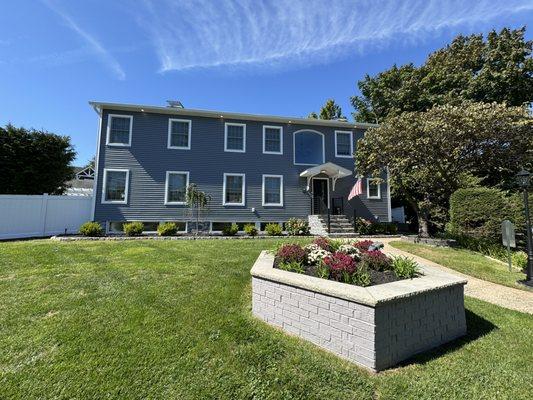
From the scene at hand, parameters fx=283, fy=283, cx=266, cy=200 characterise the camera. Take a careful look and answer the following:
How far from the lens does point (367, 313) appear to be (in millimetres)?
2736

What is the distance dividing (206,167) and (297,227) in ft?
17.7

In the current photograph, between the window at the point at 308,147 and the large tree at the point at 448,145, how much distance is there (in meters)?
3.79

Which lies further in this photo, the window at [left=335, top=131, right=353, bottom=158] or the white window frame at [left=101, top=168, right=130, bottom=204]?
the window at [left=335, top=131, right=353, bottom=158]

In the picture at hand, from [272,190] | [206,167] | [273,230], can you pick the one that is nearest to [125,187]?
[206,167]

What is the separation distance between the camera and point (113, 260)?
648 cm

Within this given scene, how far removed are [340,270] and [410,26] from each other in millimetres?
11243

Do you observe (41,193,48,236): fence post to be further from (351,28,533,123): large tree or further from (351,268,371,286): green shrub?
(351,28,533,123): large tree

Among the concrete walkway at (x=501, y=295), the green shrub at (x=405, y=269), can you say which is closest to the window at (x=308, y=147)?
the concrete walkway at (x=501, y=295)

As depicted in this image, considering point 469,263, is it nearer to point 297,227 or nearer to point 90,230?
point 297,227

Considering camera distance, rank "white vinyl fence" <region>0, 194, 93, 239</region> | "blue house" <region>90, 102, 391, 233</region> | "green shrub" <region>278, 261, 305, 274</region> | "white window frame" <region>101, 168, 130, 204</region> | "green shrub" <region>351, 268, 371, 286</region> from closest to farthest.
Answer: "green shrub" <region>351, 268, 371, 286</region>, "green shrub" <region>278, 261, 305, 274</region>, "white vinyl fence" <region>0, 194, 93, 239</region>, "white window frame" <region>101, 168, 130, 204</region>, "blue house" <region>90, 102, 391, 233</region>

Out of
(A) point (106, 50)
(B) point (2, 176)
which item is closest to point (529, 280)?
(A) point (106, 50)

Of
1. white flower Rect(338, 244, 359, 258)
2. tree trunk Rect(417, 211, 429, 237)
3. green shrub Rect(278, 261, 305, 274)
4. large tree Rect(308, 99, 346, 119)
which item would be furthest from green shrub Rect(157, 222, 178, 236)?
large tree Rect(308, 99, 346, 119)

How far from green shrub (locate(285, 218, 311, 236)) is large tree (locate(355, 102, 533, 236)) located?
429 centimetres

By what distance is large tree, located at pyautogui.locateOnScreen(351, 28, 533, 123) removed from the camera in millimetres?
18141
